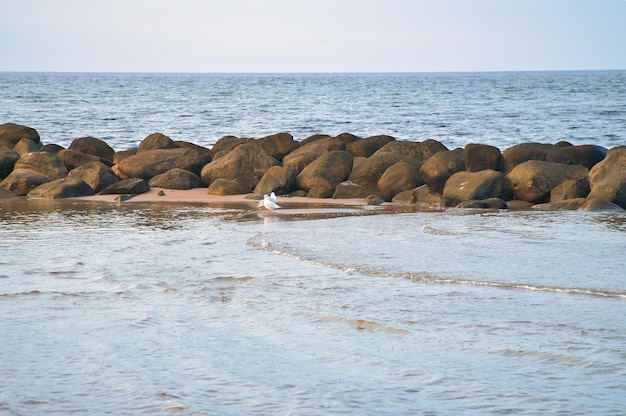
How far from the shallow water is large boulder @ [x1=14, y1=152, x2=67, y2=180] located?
20.0 feet

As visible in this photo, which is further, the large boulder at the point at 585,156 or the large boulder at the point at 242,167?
the large boulder at the point at 585,156

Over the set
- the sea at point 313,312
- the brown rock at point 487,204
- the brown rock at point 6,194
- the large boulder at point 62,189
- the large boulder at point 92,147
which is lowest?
the brown rock at point 6,194

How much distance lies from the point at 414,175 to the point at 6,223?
6.52 metres

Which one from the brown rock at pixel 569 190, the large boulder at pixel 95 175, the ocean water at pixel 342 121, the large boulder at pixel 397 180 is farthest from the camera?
the ocean water at pixel 342 121

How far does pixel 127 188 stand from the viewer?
14.7 metres

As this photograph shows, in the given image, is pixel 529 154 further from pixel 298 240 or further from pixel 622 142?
pixel 622 142

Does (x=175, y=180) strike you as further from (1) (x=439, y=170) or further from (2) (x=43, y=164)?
(1) (x=439, y=170)

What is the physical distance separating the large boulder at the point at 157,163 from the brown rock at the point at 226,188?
1545 millimetres

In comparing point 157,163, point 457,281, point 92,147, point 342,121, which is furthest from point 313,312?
point 342,121

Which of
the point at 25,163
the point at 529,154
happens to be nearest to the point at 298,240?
the point at 529,154

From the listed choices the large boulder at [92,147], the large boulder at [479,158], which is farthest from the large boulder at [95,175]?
the large boulder at [479,158]

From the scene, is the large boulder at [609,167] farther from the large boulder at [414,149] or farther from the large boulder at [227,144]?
the large boulder at [227,144]

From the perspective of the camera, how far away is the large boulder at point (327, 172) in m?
14.5

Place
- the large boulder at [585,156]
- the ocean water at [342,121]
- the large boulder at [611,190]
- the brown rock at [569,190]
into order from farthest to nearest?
the ocean water at [342,121] < the large boulder at [585,156] < the brown rock at [569,190] < the large boulder at [611,190]
